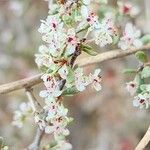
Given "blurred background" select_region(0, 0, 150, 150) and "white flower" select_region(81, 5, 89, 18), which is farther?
"blurred background" select_region(0, 0, 150, 150)

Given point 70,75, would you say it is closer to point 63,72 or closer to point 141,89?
point 63,72

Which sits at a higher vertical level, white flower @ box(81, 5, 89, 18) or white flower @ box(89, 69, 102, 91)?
white flower @ box(81, 5, 89, 18)

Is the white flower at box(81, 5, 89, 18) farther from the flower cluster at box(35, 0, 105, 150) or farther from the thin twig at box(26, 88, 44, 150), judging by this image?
the thin twig at box(26, 88, 44, 150)

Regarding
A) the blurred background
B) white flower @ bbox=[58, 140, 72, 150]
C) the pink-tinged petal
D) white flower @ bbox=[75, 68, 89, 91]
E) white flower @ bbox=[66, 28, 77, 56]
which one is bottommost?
white flower @ bbox=[58, 140, 72, 150]

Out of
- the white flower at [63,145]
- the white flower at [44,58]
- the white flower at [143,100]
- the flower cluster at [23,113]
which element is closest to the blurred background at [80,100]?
the flower cluster at [23,113]

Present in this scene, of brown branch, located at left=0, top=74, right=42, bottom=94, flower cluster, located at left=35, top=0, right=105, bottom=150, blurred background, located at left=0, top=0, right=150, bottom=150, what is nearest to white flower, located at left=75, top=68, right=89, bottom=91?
flower cluster, located at left=35, top=0, right=105, bottom=150

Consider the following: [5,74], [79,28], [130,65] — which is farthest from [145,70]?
[5,74]

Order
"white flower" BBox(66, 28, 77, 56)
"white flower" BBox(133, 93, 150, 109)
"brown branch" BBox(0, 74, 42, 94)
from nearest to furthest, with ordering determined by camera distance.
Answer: "white flower" BBox(66, 28, 77, 56), "white flower" BBox(133, 93, 150, 109), "brown branch" BBox(0, 74, 42, 94)

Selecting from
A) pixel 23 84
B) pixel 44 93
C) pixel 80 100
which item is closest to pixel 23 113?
pixel 23 84
